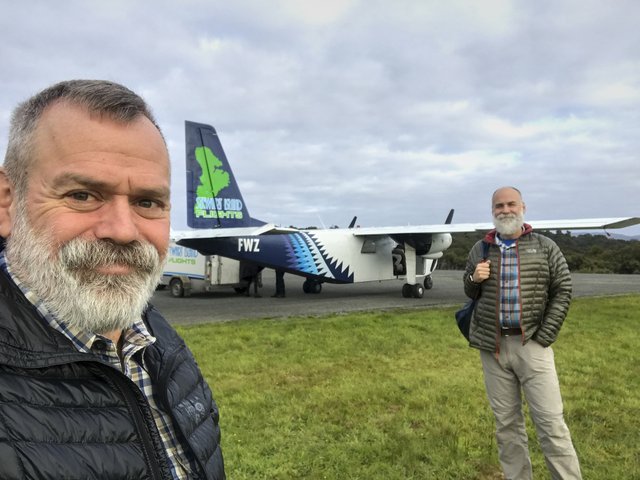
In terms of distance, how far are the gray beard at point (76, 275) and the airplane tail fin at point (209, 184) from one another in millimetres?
14642

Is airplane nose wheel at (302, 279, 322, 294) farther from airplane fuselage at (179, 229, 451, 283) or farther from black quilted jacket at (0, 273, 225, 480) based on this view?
black quilted jacket at (0, 273, 225, 480)

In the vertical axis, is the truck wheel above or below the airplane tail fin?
below

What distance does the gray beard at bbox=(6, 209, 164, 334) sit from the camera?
1132 mm

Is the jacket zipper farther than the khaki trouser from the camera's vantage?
No

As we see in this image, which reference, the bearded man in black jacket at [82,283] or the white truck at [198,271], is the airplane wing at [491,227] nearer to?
the white truck at [198,271]

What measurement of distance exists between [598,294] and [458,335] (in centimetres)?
1020

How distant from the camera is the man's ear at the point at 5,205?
4.02 ft

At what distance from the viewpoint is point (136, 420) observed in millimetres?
1109

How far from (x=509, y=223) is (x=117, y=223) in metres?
3.08

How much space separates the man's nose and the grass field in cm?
305

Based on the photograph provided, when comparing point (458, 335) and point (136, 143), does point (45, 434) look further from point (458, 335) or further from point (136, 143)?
point (458, 335)

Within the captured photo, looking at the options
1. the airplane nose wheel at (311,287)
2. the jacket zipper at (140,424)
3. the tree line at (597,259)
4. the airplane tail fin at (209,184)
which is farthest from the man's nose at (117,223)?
the tree line at (597,259)

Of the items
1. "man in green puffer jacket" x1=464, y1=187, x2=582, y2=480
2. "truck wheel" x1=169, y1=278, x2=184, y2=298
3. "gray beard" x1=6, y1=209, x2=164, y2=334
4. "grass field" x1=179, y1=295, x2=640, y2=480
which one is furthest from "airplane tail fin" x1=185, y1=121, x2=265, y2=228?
"gray beard" x1=6, y1=209, x2=164, y2=334

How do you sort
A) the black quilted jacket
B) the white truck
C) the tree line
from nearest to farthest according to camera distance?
the black quilted jacket < the white truck < the tree line
